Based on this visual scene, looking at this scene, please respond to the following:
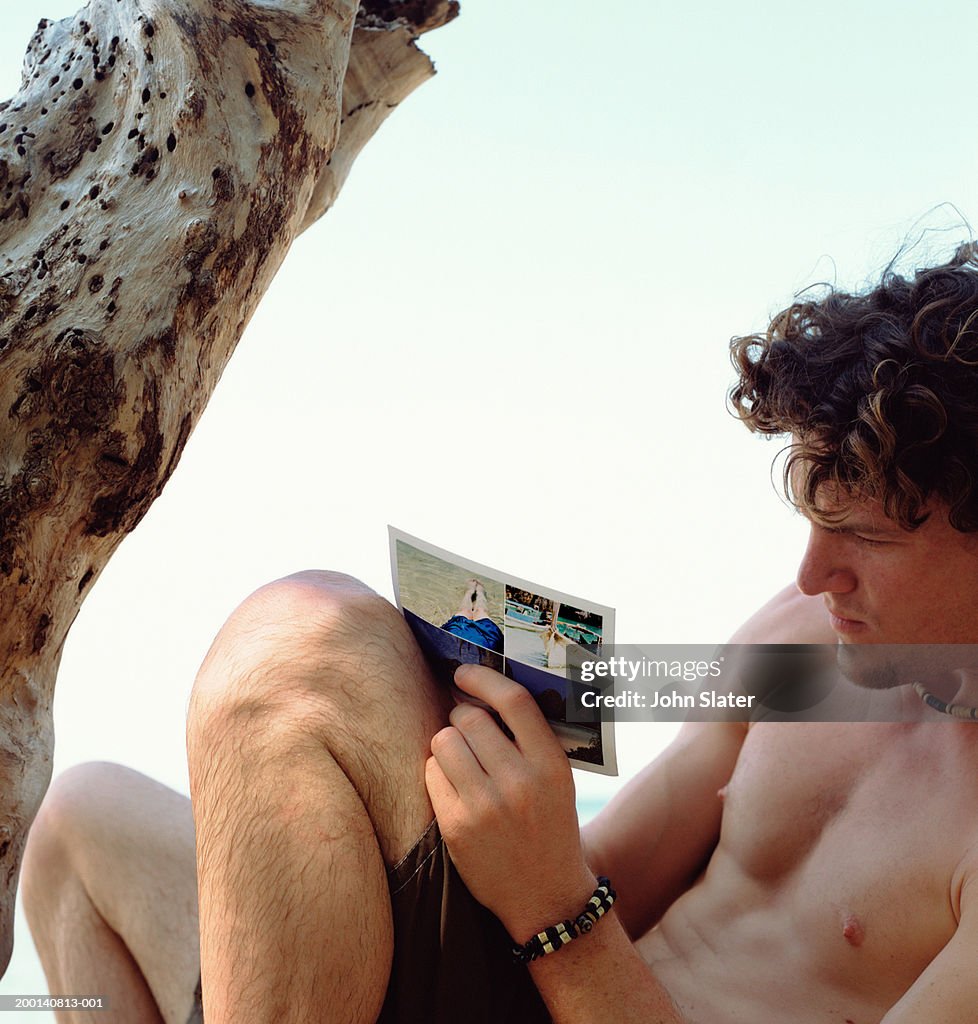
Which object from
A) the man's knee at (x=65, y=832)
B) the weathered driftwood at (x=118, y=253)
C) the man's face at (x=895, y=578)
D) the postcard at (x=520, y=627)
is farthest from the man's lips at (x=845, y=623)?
the man's knee at (x=65, y=832)

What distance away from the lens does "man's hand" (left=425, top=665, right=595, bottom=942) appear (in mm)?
841

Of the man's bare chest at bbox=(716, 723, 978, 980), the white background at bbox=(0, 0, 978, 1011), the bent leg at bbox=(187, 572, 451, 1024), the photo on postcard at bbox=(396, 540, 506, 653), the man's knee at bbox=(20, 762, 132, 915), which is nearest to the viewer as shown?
the bent leg at bbox=(187, 572, 451, 1024)

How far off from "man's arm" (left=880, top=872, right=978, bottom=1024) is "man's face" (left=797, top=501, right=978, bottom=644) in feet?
1.10

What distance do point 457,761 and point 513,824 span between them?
0.07 m

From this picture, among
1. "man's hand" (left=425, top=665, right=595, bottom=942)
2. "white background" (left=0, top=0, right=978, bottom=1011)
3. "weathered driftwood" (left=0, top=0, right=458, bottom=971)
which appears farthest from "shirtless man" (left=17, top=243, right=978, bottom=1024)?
"white background" (left=0, top=0, right=978, bottom=1011)

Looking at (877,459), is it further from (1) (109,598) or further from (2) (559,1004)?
(1) (109,598)

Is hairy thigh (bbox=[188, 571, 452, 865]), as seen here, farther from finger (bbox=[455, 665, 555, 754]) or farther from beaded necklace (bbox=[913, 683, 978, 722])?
beaded necklace (bbox=[913, 683, 978, 722])

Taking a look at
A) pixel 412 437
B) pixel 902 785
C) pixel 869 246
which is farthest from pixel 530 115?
pixel 902 785

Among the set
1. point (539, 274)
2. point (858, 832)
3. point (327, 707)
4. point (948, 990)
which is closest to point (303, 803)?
point (327, 707)

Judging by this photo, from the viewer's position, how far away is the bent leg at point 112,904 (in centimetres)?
122

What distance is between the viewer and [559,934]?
2.75 feet

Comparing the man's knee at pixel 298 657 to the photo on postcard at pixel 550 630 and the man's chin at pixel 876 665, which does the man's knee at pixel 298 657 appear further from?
the man's chin at pixel 876 665

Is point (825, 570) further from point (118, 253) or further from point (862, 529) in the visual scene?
point (118, 253)

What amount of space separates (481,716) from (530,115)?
6850 mm
